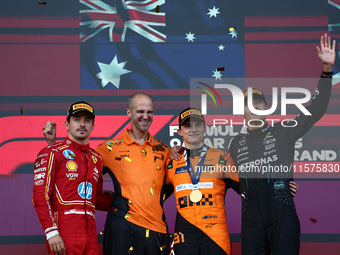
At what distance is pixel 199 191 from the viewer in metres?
3.04

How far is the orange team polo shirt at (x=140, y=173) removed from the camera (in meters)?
3.08

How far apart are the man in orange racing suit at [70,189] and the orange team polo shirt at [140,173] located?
0.20 metres

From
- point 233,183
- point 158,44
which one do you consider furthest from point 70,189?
point 158,44

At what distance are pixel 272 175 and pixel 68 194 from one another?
1494 millimetres

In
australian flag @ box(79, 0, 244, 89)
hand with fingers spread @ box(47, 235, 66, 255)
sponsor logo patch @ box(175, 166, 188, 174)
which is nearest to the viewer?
hand with fingers spread @ box(47, 235, 66, 255)

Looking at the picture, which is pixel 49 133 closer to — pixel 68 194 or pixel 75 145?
pixel 75 145

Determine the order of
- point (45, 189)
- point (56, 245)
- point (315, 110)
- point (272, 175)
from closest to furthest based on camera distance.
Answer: point (56, 245) → point (45, 189) → point (315, 110) → point (272, 175)

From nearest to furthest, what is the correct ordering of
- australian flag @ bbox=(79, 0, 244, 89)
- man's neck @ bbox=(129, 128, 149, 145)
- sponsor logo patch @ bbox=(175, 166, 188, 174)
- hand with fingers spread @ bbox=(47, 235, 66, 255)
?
hand with fingers spread @ bbox=(47, 235, 66, 255) → sponsor logo patch @ bbox=(175, 166, 188, 174) → man's neck @ bbox=(129, 128, 149, 145) → australian flag @ bbox=(79, 0, 244, 89)

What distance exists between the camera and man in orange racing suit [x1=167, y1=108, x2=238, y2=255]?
2934mm

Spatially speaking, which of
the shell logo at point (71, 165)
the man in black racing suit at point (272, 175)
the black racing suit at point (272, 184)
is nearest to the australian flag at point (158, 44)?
Answer: the man in black racing suit at point (272, 175)

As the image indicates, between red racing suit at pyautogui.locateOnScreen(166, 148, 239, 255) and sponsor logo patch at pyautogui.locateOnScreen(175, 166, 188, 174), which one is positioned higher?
sponsor logo patch at pyautogui.locateOnScreen(175, 166, 188, 174)

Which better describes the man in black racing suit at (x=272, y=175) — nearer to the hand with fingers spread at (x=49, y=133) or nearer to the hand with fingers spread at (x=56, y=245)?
the hand with fingers spread at (x=56, y=245)

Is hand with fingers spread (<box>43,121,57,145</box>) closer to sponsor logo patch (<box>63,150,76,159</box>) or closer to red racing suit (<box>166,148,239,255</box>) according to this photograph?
sponsor logo patch (<box>63,150,76,159</box>)

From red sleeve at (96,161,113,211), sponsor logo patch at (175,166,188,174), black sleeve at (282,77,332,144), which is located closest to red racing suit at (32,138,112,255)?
red sleeve at (96,161,113,211)
